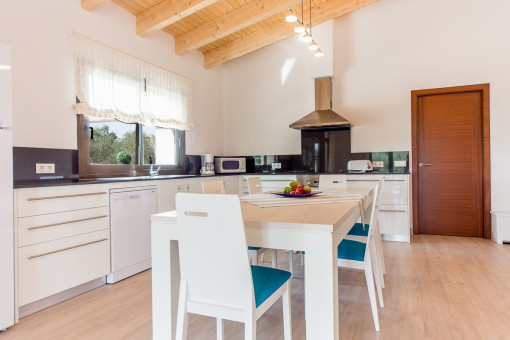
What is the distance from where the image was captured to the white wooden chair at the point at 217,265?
111 cm

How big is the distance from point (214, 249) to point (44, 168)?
2101mm

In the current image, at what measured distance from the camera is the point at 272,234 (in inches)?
49.8

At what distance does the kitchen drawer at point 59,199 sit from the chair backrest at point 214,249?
4.50ft

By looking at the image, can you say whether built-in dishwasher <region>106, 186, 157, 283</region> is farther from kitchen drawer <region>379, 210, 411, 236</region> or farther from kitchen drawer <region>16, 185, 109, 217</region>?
kitchen drawer <region>379, 210, 411, 236</region>

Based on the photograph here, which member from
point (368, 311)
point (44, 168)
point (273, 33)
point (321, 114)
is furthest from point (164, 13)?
point (368, 311)

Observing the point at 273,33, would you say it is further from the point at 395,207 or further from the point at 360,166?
the point at 395,207

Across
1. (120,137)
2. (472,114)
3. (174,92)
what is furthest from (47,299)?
(472,114)

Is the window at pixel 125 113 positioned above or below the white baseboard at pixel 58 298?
above

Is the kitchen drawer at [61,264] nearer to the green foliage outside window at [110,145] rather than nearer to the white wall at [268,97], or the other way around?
the green foliage outside window at [110,145]

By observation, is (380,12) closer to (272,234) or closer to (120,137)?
(120,137)

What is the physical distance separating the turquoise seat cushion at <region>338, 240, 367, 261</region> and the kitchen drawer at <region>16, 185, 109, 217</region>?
1.86 meters

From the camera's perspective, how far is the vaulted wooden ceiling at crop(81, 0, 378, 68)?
10.9 feet

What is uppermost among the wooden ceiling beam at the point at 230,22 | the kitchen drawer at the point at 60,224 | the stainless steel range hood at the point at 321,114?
the wooden ceiling beam at the point at 230,22

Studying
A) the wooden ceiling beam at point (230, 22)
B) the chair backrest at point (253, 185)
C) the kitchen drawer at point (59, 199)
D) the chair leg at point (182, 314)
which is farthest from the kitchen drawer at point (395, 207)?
the chair leg at point (182, 314)
